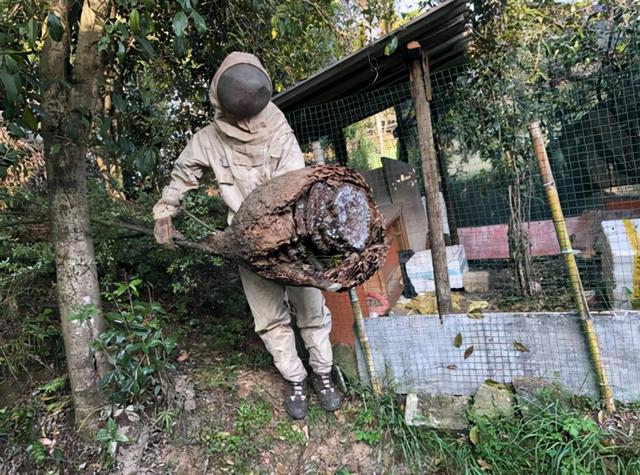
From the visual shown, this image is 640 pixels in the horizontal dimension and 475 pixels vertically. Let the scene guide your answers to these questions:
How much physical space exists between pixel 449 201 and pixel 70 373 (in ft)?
12.3

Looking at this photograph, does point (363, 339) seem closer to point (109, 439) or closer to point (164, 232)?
point (164, 232)

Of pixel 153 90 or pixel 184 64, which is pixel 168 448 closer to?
pixel 153 90

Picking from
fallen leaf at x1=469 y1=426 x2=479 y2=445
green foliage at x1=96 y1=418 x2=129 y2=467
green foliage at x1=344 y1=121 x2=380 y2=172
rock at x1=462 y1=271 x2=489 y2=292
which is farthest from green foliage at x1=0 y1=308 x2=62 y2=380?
rock at x1=462 y1=271 x2=489 y2=292

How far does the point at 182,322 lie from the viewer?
137 inches

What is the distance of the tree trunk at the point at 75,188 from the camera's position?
213cm

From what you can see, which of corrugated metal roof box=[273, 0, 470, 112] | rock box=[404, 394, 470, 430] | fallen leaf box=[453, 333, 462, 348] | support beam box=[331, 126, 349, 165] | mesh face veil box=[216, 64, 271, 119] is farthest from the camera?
support beam box=[331, 126, 349, 165]

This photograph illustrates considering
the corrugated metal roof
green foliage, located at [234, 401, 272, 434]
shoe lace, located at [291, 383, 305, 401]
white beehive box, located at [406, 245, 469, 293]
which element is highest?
the corrugated metal roof

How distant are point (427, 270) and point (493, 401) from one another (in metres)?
1.32

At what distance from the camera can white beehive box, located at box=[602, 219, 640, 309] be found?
277 cm

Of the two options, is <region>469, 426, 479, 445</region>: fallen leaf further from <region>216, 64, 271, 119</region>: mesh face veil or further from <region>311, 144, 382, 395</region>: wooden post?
<region>216, 64, 271, 119</region>: mesh face veil

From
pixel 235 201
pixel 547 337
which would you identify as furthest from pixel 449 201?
pixel 235 201

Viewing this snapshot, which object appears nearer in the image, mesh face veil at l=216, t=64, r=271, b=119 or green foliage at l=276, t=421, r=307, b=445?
A: mesh face veil at l=216, t=64, r=271, b=119

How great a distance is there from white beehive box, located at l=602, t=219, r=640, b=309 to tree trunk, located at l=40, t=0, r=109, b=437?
344 centimetres

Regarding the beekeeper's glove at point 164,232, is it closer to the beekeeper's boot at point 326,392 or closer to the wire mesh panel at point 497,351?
the beekeeper's boot at point 326,392
